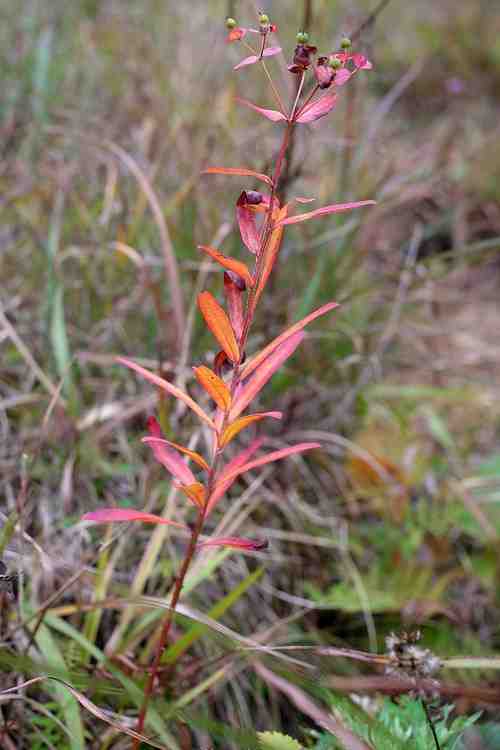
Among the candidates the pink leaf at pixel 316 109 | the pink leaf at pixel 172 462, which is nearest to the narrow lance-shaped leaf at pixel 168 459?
the pink leaf at pixel 172 462

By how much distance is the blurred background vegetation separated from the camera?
46.5 inches

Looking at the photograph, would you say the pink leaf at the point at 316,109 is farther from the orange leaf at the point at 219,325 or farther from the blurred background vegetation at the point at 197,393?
the blurred background vegetation at the point at 197,393

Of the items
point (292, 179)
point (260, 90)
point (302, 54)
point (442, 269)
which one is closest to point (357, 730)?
point (302, 54)

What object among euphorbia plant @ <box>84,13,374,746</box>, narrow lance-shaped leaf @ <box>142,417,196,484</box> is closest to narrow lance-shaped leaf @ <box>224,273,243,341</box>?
euphorbia plant @ <box>84,13,374,746</box>

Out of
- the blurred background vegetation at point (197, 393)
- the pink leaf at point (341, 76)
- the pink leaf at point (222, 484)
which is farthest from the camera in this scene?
the blurred background vegetation at point (197, 393)

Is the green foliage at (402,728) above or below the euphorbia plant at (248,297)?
below

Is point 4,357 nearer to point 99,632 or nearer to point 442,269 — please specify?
point 99,632

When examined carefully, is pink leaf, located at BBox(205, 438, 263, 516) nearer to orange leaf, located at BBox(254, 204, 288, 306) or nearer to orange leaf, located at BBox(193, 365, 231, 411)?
orange leaf, located at BBox(193, 365, 231, 411)

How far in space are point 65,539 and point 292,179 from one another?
29.7 inches

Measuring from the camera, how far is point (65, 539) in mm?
1334

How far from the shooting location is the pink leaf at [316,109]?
0.69 metres

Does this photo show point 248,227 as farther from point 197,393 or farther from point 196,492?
point 197,393

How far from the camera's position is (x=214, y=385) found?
28.4 inches

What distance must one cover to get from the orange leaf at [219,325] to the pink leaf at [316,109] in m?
0.18
